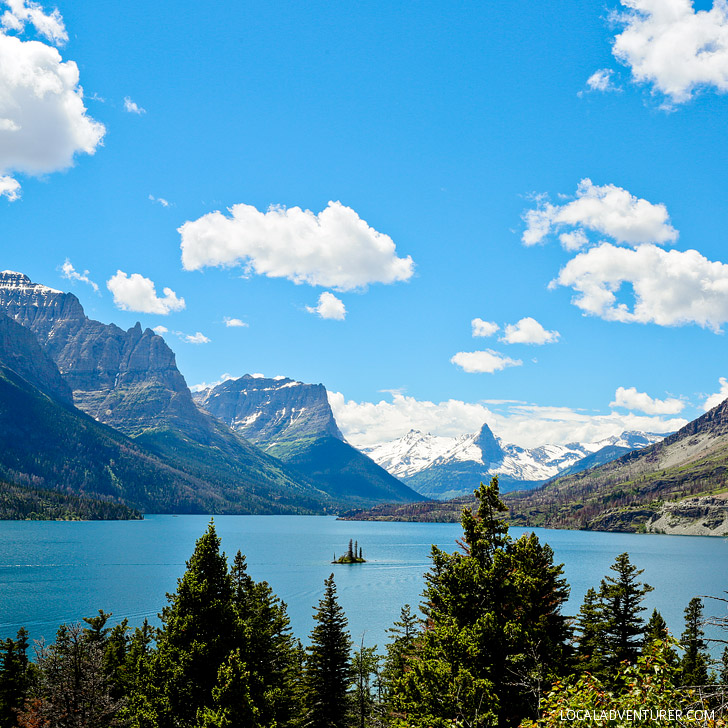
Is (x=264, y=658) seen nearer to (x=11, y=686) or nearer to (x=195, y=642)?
(x=195, y=642)

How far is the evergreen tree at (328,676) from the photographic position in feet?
149

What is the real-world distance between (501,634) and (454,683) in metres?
2.87

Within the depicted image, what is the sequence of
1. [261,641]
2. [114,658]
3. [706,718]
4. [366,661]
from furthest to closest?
[366,661]
[114,658]
[261,641]
[706,718]

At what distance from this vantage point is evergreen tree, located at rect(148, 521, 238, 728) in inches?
885

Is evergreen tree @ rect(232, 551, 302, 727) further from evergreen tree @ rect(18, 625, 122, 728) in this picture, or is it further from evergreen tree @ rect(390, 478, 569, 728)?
evergreen tree @ rect(18, 625, 122, 728)

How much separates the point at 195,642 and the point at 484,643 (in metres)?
11.6

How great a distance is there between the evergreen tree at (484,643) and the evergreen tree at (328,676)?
22728 mm

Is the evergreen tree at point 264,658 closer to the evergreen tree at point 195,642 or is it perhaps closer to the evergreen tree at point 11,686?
the evergreen tree at point 195,642

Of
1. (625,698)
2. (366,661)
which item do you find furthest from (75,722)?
(625,698)

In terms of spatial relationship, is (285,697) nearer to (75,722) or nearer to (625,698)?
(75,722)

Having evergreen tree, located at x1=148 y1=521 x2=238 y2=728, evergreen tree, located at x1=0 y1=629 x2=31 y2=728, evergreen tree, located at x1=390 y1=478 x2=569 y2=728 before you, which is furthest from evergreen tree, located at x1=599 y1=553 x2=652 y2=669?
evergreen tree, located at x1=0 y1=629 x2=31 y2=728

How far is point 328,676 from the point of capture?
152ft

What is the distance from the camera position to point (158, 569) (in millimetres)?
170375

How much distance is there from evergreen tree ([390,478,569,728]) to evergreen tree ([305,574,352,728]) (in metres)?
22.7
